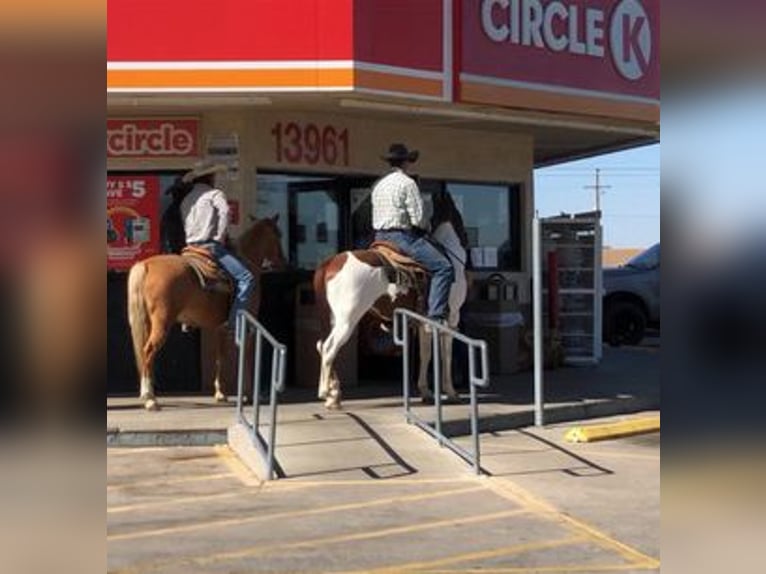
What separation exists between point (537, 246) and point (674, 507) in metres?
8.70

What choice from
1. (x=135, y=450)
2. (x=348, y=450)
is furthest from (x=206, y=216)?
(x=348, y=450)

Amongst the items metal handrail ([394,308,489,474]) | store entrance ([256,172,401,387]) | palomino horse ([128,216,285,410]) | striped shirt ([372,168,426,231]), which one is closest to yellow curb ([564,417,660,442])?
metal handrail ([394,308,489,474])

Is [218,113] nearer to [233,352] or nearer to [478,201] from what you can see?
[233,352]

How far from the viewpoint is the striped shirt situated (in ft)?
36.3

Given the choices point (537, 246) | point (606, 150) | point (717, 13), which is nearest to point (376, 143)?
point (537, 246)

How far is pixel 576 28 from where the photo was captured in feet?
41.9

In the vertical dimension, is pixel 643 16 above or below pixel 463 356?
above

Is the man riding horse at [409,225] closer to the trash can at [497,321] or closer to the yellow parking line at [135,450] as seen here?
the trash can at [497,321]

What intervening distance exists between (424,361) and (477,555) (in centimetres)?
533

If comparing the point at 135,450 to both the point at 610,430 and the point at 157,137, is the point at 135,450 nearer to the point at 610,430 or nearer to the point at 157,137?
the point at 157,137

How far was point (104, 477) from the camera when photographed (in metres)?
2.30

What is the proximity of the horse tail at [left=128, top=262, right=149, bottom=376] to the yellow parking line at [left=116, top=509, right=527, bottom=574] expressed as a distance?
4535 millimetres

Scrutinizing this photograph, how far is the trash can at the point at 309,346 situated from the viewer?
12508mm

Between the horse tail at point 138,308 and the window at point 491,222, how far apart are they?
5.19 meters
